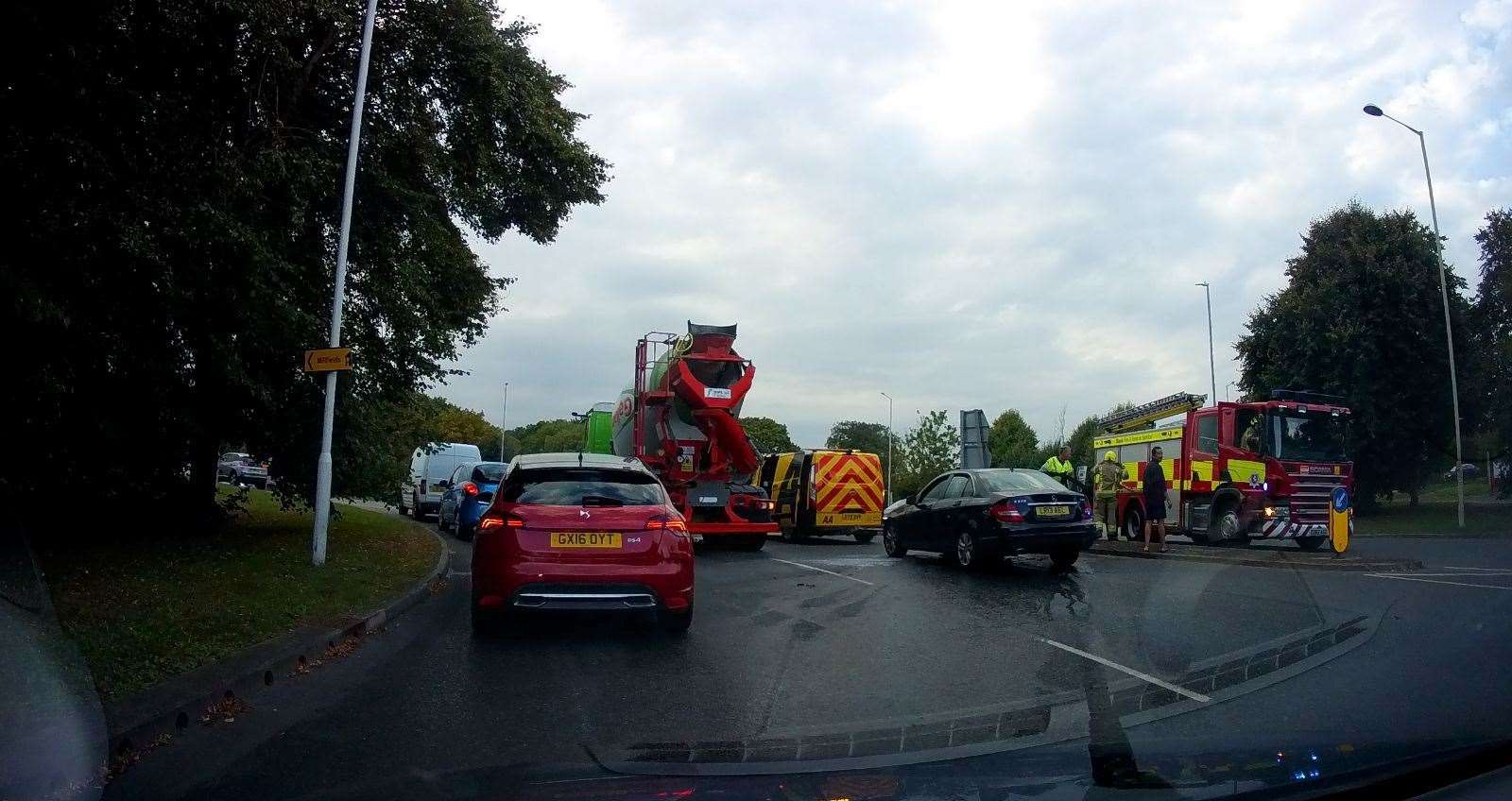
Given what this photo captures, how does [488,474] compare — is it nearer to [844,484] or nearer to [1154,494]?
[844,484]

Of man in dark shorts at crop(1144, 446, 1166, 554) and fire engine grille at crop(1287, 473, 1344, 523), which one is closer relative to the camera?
man in dark shorts at crop(1144, 446, 1166, 554)

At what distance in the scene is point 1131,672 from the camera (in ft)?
22.4

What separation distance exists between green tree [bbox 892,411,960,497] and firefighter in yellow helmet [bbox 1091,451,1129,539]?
38.4 m

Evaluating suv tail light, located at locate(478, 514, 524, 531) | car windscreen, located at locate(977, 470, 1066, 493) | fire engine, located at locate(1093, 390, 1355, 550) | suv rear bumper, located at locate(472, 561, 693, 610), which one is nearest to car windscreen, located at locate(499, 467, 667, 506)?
suv tail light, located at locate(478, 514, 524, 531)

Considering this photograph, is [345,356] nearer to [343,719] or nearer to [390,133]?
[390,133]

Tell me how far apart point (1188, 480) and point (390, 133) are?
1505 cm

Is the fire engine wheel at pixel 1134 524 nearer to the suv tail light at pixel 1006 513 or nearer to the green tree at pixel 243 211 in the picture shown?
the suv tail light at pixel 1006 513

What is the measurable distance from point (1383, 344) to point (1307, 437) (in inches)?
765

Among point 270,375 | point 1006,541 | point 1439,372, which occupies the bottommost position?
point 1006,541

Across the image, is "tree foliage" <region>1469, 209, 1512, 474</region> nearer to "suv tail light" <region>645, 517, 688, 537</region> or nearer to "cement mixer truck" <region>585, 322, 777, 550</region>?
"cement mixer truck" <region>585, 322, 777, 550</region>

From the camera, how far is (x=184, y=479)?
560 inches

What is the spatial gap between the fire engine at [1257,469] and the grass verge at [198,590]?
A: 13.1m

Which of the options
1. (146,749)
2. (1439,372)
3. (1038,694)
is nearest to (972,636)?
(1038,694)

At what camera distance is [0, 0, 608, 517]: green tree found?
9453mm
